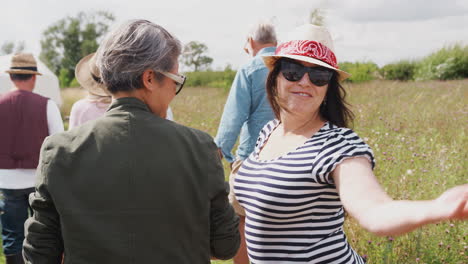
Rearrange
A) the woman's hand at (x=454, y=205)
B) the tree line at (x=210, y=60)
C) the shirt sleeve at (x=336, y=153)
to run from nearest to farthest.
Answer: the woman's hand at (x=454, y=205)
the shirt sleeve at (x=336, y=153)
the tree line at (x=210, y=60)

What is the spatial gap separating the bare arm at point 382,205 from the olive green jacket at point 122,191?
471mm

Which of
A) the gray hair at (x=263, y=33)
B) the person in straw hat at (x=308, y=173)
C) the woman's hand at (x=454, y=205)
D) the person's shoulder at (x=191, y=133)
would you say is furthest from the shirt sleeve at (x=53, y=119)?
the woman's hand at (x=454, y=205)

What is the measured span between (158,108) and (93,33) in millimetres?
72970

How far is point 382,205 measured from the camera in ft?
4.20

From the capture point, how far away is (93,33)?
69562mm

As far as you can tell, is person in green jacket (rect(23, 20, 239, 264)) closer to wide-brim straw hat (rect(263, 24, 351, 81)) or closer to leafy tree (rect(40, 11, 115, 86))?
wide-brim straw hat (rect(263, 24, 351, 81))

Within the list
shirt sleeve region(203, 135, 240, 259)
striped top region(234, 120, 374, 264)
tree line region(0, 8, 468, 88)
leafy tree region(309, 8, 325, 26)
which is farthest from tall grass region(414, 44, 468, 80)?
shirt sleeve region(203, 135, 240, 259)

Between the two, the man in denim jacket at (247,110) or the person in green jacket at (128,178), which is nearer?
the person in green jacket at (128,178)

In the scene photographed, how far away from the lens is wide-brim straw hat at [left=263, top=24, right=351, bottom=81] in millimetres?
1993

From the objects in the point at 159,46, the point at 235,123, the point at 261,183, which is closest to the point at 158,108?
the point at 159,46

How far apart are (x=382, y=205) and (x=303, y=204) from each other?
495mm

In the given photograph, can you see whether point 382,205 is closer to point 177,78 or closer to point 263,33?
point 177,78

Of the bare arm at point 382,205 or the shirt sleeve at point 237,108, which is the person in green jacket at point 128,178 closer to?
the bare arm at point 382,205

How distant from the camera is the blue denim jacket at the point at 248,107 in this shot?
3418mm
